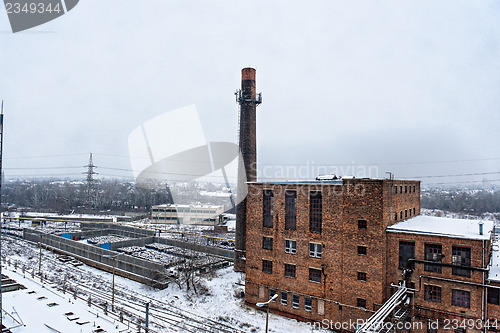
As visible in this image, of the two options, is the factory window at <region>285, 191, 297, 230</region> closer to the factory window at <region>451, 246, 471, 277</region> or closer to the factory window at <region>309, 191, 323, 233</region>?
the factory window at <region>309, 191, 323, 233</region>

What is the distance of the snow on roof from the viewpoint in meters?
17.0

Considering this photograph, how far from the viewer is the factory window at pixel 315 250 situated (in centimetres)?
2005

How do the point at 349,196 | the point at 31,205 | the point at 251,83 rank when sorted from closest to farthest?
the point at 349,196, the point at 251,83, the point at 31,205

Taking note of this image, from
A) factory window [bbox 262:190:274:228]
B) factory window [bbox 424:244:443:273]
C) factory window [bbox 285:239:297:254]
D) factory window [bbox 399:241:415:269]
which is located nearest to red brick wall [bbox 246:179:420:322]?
factory window [bbox 285:239:297:254]

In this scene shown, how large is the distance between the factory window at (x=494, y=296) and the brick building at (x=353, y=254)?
0.19 feet

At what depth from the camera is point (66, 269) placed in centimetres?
3167

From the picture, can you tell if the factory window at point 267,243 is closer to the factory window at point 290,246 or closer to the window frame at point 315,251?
the factory window at point 290,246

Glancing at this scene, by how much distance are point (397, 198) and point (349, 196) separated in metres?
3.94

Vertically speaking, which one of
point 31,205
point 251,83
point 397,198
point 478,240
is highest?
point 251,83

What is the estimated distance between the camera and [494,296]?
15859 mm

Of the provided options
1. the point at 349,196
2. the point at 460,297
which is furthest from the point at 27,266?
the point at 460,297

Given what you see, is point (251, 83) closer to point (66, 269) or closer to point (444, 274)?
point (444, 274)

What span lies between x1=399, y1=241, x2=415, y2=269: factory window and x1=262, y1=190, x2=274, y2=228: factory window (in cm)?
870

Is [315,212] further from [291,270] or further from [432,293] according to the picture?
[432,293]
